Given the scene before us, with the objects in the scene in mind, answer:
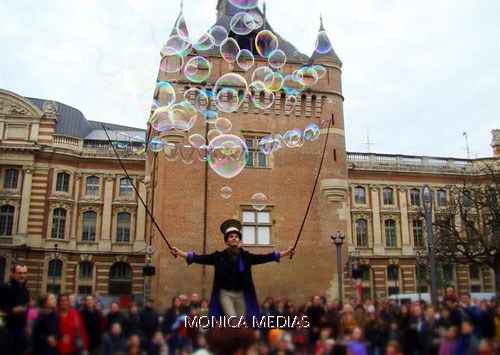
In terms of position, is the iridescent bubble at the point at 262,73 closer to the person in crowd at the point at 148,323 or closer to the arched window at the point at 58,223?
the person in crowd at the point at 148,323

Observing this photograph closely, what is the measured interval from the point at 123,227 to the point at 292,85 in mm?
21483

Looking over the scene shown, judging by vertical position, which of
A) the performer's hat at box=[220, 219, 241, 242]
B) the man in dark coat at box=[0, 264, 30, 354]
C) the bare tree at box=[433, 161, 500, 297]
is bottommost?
the man in dark coat at box=[0, 264, 30, 354]

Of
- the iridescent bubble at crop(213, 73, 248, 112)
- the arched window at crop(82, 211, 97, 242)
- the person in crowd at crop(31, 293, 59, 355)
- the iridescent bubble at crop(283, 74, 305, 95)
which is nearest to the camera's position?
the person in crowd at crop(31, 293, 59, 355)

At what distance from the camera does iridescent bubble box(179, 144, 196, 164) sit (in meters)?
24.9

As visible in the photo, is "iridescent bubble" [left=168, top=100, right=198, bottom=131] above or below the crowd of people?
above

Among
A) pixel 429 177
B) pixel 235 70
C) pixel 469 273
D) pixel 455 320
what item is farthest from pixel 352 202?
pixel 455 320

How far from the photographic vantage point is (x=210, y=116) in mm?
25344

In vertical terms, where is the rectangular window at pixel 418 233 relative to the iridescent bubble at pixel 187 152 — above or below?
below

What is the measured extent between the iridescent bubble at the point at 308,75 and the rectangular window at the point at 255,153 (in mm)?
3598

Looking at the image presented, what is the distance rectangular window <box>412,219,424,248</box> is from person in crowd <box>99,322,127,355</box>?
128 feet

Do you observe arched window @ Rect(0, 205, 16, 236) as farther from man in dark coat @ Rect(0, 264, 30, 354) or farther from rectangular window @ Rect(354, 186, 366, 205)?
man in dark coat @ Rect(0, 264, 30, 354)

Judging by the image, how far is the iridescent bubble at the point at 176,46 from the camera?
18641 mm

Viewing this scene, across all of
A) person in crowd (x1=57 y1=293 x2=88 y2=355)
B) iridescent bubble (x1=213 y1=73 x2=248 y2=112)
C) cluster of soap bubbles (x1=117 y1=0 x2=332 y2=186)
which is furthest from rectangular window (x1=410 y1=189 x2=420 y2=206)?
person in crowd (x1=57 y1=293 x2=88 y2=355)

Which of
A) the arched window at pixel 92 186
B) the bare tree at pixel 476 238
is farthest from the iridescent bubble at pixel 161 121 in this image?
the arched window at pixel 92 186
